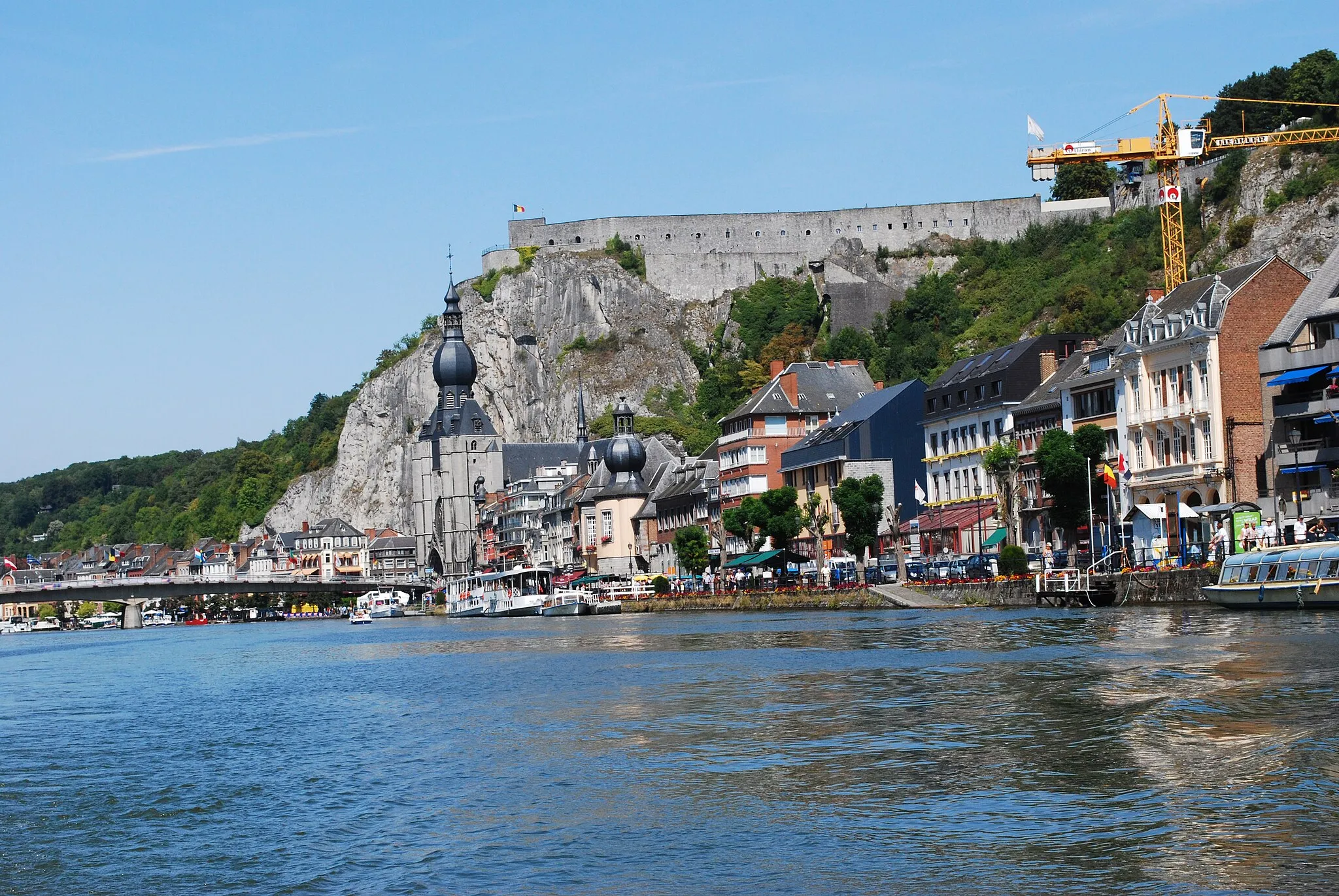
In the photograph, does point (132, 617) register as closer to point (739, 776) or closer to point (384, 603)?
point (384, 603)

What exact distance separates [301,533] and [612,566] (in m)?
68.4

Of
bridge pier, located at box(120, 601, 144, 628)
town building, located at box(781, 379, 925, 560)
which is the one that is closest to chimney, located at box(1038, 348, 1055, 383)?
town building, located at box(781, 379, 925, 560)

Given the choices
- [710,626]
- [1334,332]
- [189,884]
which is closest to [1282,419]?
[1334,332]

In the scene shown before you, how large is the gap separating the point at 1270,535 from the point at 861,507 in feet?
102

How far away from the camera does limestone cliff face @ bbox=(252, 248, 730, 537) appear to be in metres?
158

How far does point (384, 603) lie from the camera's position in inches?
5369

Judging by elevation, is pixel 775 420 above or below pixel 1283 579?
above

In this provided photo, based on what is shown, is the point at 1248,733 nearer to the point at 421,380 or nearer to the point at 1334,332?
the point at 1334,332

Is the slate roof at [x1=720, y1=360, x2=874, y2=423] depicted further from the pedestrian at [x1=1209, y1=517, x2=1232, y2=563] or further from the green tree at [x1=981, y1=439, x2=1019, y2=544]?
the pedestrian at [x1=1209, y1=517, x2=1232, y2=563]

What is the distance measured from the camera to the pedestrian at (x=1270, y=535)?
2127 inches

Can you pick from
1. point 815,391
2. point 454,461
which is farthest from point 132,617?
point 815,391

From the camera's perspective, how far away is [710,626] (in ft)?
224

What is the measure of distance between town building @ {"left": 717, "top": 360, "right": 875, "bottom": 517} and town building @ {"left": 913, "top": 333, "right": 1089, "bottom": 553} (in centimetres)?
1330

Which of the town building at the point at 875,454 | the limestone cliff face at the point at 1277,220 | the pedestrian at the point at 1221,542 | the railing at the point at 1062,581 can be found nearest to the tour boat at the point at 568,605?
the town building at the point at 875,454
